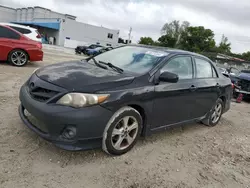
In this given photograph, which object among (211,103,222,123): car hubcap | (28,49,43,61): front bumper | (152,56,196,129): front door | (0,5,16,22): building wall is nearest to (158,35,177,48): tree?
(0,5,16,22): building wall

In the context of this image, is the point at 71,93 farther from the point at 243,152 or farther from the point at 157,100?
the point at 243,152

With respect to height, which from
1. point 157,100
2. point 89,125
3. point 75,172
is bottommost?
point 75,172

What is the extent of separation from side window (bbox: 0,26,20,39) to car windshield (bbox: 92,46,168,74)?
545cm

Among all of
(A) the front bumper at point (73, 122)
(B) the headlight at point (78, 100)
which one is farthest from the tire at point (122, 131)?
(B) the headlight at point (78, 100)

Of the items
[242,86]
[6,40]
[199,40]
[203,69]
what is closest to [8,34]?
[6,40]

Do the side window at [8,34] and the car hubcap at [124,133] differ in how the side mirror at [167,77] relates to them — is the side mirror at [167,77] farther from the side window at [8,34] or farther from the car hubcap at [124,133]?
the side window at [8,34]

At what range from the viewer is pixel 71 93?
2787 millimetres

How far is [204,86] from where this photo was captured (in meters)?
4.43

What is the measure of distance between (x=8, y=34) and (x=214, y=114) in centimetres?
742

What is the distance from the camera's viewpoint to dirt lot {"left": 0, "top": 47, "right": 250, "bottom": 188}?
2648 millimetres

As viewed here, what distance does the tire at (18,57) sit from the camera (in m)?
8.43

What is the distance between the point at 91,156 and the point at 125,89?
103 centimetres

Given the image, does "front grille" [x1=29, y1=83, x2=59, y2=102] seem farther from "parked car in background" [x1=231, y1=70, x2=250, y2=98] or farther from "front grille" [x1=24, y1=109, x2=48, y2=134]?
"parked car in background" [x1=231, y1=70, x2=250, y2=98]

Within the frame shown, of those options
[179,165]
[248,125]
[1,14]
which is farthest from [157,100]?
[1,14]
